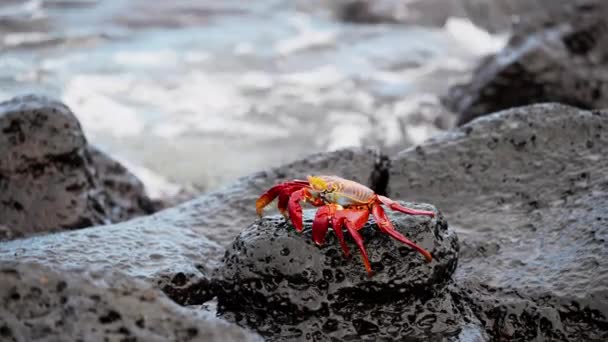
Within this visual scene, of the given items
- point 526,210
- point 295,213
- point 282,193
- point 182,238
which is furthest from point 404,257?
point 182,238

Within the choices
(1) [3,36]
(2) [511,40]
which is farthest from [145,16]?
(2) [511,40]

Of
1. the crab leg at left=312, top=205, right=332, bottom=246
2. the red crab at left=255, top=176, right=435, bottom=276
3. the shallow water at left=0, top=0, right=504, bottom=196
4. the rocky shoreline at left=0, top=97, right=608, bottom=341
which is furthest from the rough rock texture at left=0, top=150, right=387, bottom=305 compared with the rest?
the shallow water at left=0, top=0, right=504, bottom=196

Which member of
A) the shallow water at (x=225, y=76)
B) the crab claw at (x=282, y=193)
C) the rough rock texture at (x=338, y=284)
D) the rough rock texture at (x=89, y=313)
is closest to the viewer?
the rough rock texture at (x=89, y=313)

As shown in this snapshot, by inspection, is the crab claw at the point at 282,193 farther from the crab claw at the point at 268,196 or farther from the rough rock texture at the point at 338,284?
the rough rock texture at the point at 338,284

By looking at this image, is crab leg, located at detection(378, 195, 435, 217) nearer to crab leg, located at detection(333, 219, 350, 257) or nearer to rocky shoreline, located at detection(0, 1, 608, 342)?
rocky shoreline, located at detection(0, 1, 608, 342)

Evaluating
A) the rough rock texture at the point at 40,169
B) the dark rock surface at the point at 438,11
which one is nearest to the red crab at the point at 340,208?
the rough rock texture at the point at 40,169

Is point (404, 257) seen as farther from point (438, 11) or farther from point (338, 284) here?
point (438, 11)
